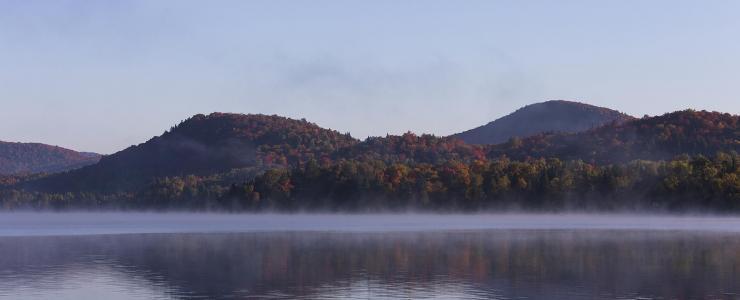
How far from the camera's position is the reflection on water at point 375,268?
48.6m

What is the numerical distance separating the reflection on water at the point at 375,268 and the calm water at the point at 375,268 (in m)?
0.07

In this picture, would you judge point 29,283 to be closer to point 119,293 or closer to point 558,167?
point 119,293

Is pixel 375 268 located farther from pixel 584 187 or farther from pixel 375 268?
pixel 584 187

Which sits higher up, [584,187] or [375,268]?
[584,187]

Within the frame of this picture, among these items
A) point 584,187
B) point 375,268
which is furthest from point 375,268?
point 584,187

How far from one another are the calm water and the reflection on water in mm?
66

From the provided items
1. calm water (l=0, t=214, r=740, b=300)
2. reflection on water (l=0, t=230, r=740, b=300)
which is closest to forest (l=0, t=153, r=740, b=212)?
calm water (l=0, t=214, r=740, b=300)

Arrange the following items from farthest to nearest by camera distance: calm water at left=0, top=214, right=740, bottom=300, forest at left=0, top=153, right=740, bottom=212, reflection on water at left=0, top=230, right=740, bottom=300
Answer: forest at left=0, top=153, right=740, bottom=212
reflection on water at left=0, top=230, right=740, bottom=300
calm water at left=0, top=214, right=740, bottom=300

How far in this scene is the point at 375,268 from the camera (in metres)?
60.8

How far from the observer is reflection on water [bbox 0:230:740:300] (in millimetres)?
48562

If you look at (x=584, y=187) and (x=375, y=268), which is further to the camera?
(x=584, y=187)

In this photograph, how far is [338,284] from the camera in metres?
52.2

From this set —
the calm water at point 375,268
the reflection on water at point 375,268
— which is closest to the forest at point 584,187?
the calm water at point 375,268

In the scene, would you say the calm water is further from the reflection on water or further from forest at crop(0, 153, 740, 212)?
forest at crop(0, 153, 740, 212)
